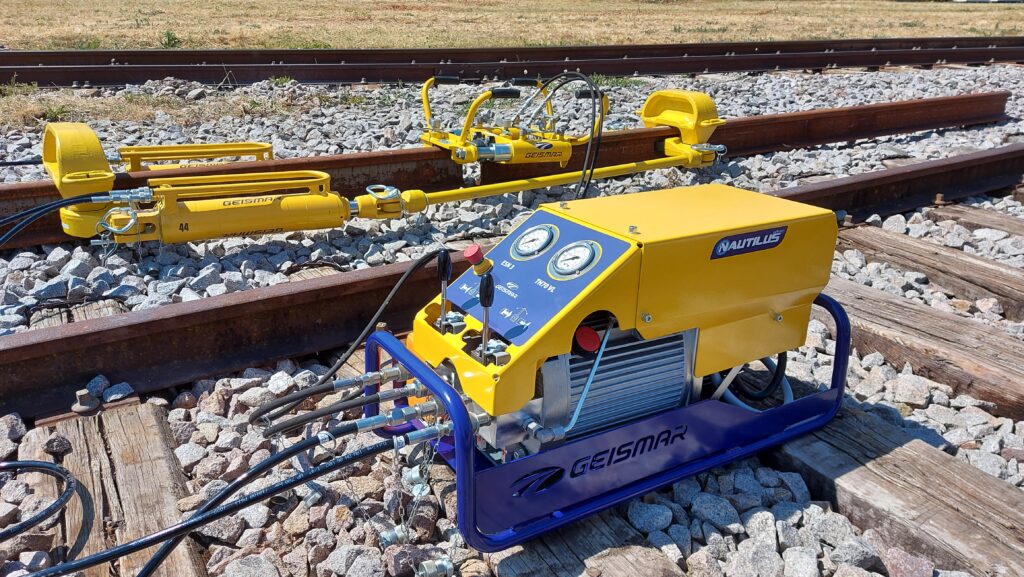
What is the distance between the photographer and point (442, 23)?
19.7 meters

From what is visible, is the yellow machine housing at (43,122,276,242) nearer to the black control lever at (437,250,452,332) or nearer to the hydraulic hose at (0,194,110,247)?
the hydraulic hose at (0,194,110,247)

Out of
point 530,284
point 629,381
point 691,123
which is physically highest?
point 530,284

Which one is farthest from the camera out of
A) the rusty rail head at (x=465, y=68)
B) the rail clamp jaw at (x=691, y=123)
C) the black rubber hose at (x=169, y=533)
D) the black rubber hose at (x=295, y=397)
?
the rusty rail head at (x=465, y=68)

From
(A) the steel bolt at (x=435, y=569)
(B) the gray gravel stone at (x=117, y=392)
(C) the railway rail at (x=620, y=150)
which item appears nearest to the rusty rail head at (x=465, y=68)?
(C) the railway rail at (x=620, y=150)

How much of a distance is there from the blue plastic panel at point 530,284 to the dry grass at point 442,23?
12284mm

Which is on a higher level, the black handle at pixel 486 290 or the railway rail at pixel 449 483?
the black handle at pixel 486 290

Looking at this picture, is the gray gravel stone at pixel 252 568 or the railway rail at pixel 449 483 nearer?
the gray gravel stone at pixel 252 568

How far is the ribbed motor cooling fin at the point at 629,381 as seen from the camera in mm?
2705

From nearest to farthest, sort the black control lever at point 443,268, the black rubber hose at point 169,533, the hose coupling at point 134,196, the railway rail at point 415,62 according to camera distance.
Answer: the black rubber hose at point 169,533, the black control lever at point 443,268, the hose coupling at point 134,196, the railway rail at point 415,62

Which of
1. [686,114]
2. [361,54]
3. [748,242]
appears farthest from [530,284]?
[361,54]

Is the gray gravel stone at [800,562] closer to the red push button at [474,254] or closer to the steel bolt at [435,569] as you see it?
the steel bolt at [435,569]

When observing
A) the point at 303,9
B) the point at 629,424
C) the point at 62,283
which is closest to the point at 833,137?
the point at 629,424

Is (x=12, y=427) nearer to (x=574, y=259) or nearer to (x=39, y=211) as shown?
(x=39, y=211)

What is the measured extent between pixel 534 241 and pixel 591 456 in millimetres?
743
